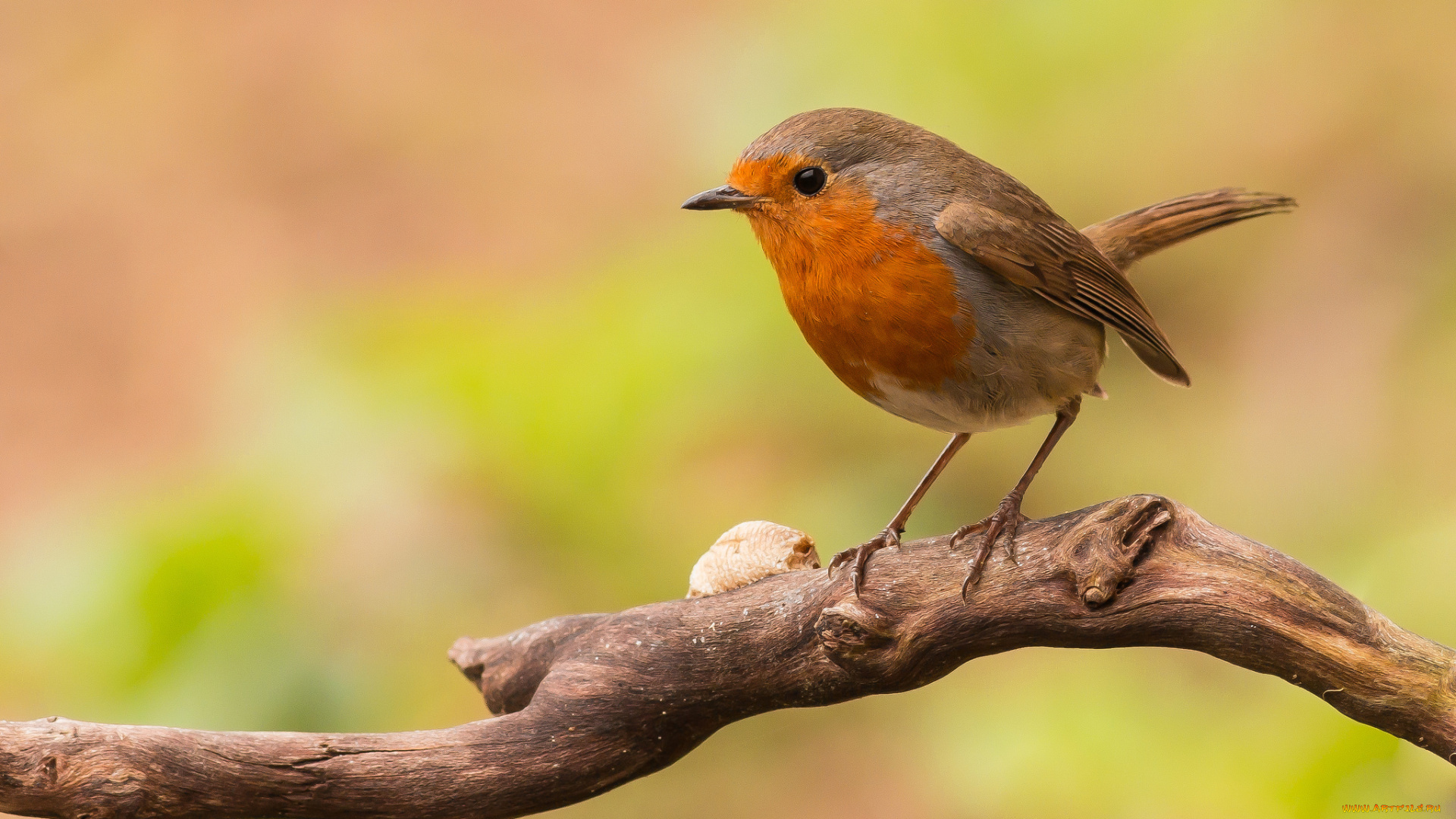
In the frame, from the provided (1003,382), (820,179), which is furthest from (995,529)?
(820,179)

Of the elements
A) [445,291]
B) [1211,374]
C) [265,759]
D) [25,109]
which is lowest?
[265,759]

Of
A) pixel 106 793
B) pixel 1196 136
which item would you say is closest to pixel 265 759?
pixel 106 793

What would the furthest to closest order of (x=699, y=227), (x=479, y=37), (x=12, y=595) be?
(x=479, y=37) < (x=699, y=227) < (x=12, y=595)

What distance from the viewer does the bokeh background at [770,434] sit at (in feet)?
11.2

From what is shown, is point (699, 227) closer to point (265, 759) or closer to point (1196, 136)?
point (1196, 136)

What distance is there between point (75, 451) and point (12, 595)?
317 cm

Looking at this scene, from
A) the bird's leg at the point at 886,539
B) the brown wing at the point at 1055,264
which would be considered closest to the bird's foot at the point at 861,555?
the bird's leg at the point at 886,539

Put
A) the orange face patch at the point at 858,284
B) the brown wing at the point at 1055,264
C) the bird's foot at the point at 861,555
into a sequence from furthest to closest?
1. the brown wing at the point at 1055,264
2. the orange face patch at the point at 858,284
3. the bird's foot at the point at 861,555

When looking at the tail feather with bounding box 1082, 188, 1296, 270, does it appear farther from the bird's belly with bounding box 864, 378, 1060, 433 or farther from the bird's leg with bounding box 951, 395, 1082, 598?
the bird's leg with bounding box 951, 395, 1082, 598

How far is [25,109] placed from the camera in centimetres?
735

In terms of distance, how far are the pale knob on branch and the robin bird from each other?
180mm

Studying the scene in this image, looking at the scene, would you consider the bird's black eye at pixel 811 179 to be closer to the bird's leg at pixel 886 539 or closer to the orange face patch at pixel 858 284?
the orange face patch at pixel 858 284

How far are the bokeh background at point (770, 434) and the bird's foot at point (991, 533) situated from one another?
3.41 ft

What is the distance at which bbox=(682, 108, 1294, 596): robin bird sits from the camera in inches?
101
